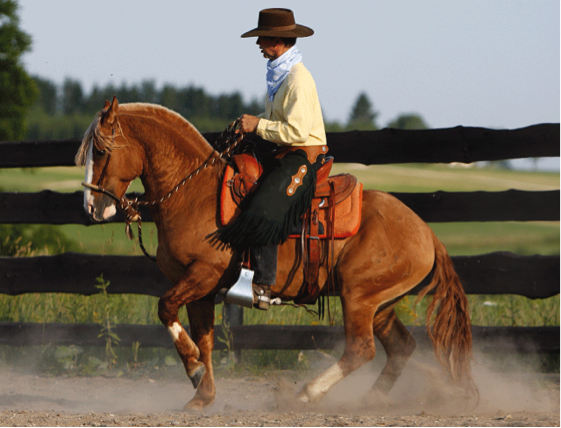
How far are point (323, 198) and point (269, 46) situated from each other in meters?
1.08

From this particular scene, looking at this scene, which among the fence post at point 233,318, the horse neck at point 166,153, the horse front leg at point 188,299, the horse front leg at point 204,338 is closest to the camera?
the horse front leg at point 188,299

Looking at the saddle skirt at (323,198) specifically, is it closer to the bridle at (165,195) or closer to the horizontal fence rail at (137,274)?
the bridle at (165,195)

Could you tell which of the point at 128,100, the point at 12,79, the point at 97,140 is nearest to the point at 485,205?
the point at 97,140

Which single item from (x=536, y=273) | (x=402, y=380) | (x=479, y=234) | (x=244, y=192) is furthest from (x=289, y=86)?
(x=479, y=234)

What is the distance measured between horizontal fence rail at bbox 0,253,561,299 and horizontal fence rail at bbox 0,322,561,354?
36 centimetres

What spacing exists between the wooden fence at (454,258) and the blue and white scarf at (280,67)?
66.2 inches

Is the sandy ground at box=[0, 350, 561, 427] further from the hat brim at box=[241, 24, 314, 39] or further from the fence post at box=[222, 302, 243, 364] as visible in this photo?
the hat brim at box=[241, 24, 314, 39]

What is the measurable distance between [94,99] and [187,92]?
399 inches

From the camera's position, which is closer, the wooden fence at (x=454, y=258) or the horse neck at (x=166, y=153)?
the horse neck at (x=166, y=153)

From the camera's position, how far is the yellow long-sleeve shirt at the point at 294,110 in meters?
3.67

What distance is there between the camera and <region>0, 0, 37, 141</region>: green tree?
1547 cm

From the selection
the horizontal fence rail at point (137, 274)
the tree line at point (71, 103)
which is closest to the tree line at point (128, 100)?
the tree line at point (71, 103)

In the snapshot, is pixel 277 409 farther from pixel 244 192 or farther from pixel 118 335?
pixel 118 335

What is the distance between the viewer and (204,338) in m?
4.14
